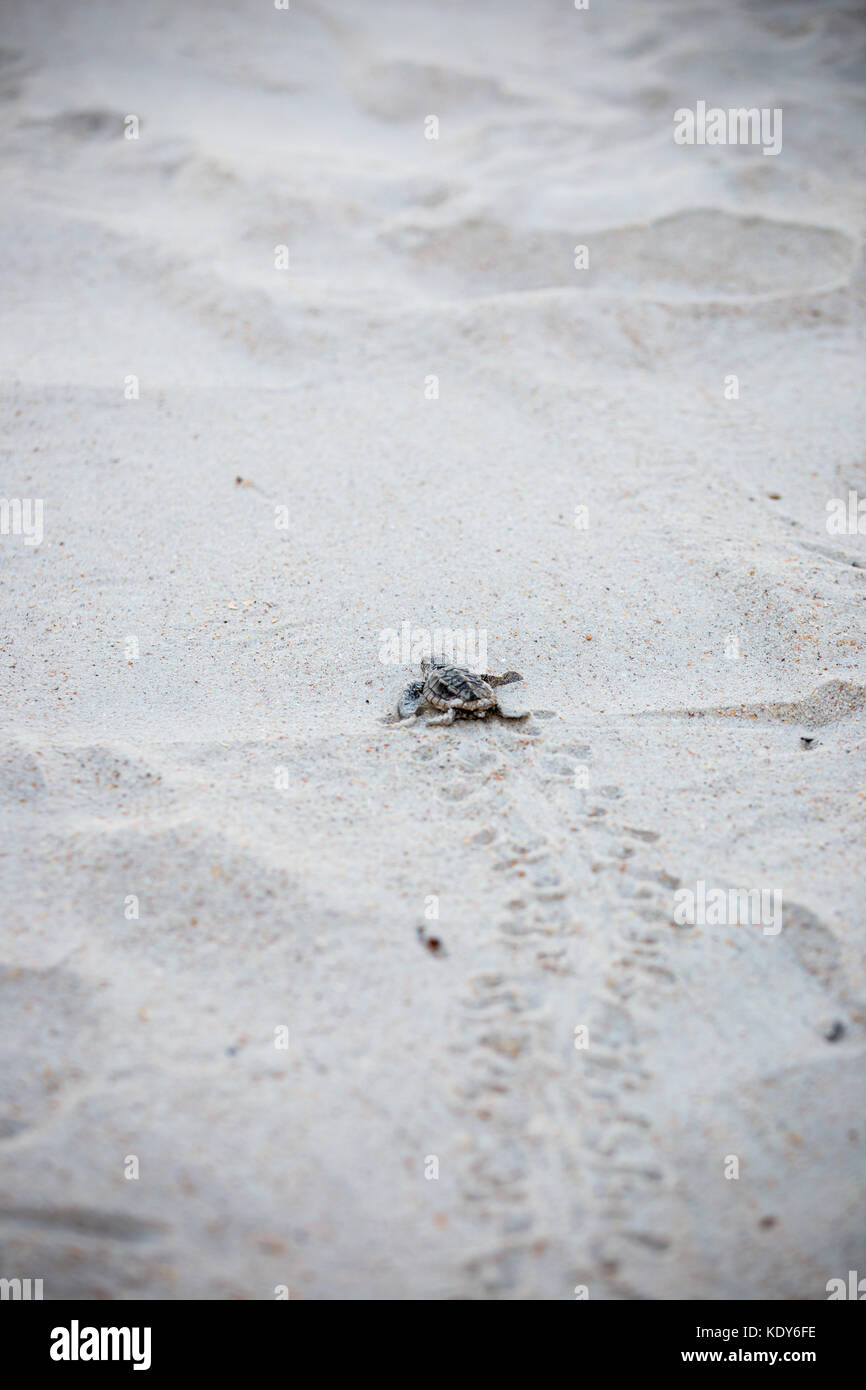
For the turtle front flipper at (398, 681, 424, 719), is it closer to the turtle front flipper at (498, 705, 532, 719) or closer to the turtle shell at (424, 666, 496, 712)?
the turtle shell at (424, 666, 496, 712)

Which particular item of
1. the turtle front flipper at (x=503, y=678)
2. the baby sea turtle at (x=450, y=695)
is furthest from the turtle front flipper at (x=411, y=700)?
the turtle front flipper at (x=503, y=678)

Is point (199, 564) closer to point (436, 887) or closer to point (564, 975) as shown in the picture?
point (436, 887)

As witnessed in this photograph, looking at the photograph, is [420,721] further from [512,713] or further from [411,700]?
[512,713]

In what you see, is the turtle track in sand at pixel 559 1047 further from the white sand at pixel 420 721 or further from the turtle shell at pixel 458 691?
the turtle shell at pixel 458 691

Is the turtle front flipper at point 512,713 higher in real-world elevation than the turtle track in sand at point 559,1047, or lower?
higher

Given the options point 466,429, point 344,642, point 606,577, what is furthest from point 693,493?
point 344,642

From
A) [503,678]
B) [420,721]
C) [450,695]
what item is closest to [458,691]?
[450,695]

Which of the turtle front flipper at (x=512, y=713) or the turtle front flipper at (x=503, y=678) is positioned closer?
the turtle front flipper at (x=512, y=713)
